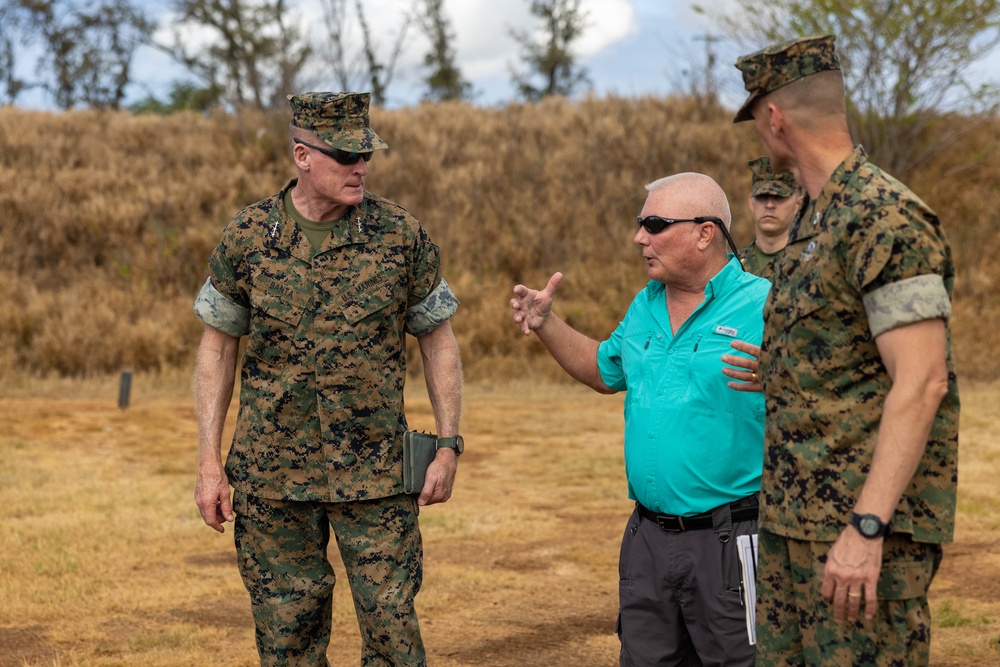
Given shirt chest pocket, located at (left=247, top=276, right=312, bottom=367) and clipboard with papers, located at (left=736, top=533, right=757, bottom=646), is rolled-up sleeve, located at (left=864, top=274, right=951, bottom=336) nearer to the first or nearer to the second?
clipboard with papers, located at (left=736, top=533, right=757, bottom=646)

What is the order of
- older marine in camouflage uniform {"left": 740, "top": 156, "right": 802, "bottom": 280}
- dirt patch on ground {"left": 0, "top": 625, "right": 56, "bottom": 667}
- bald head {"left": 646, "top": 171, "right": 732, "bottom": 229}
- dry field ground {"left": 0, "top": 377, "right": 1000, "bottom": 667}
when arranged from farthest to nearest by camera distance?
older marine in camouflage uniform {"left": 740, "top": 156, "right": 802, "bottom": 280}
dry field ground {"left": 0, "top": 377, "right": 1000, "bottom": 667}
dirt patch on ground {"left": 0, "top": 625, "right": 56, "bottom": 667}
bald head {"left": 646, "top": 171, "right": 732, "bottom": 229}

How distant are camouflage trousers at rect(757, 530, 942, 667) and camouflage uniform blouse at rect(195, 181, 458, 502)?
1581 millimetres

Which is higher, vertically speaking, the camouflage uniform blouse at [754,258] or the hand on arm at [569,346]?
the camouflage uniform blouse at [754,258]

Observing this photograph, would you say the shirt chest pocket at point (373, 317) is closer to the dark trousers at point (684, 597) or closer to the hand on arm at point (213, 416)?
the hand on arm at point (213, 416)

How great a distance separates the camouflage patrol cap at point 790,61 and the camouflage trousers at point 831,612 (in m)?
1.11

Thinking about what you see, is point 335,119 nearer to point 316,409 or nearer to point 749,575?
point 316,409

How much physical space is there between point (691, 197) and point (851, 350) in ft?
4.22

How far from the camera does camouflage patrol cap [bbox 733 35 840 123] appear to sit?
2.77m

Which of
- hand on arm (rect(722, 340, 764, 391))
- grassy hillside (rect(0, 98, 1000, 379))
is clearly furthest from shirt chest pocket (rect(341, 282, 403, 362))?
grassy hillside (rect(0, 98, 1000, 379))

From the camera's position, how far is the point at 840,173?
2.77m

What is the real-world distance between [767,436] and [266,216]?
2.06 m

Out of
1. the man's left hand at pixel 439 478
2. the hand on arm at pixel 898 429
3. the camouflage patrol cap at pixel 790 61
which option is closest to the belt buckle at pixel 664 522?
the man's left hand at pixel 439 478

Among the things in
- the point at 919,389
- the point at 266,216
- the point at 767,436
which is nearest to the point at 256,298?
the point at 266,216

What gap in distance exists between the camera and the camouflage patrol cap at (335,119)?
402 cm
